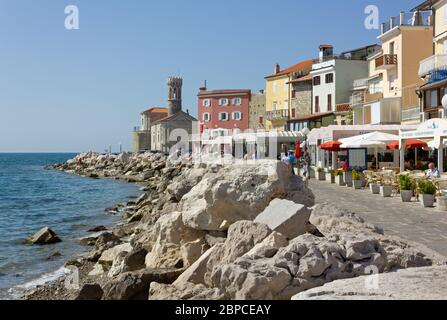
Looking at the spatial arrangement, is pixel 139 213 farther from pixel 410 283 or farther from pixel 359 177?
pixel 410 283

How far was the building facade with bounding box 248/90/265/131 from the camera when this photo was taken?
73.5m

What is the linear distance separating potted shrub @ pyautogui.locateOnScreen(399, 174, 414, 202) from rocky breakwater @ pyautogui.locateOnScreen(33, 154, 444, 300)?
6.15m

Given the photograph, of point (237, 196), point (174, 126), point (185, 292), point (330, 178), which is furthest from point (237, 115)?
point (185, 292)

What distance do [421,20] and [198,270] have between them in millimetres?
34699

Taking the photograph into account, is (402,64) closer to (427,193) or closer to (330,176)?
(330,176)

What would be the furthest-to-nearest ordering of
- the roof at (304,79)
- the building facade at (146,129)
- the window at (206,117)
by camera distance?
the building facade at (146,129) < the window at (206,117) < the roof at (304,79)

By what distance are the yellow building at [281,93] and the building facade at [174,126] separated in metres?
24.8

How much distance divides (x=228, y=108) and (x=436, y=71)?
158 ft

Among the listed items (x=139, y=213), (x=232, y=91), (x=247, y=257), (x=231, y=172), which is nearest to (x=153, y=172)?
(x=232, y=91)

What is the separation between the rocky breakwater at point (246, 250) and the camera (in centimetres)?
570

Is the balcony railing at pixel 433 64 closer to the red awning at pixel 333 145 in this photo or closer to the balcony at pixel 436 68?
the balcony at pixel 436 68

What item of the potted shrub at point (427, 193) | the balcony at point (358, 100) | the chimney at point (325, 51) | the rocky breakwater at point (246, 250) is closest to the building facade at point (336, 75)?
the chimney at point (325, 51)

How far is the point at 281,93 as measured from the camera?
6253cm

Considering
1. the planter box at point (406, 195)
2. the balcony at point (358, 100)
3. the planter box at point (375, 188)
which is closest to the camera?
the planter box at point (406, 195)
